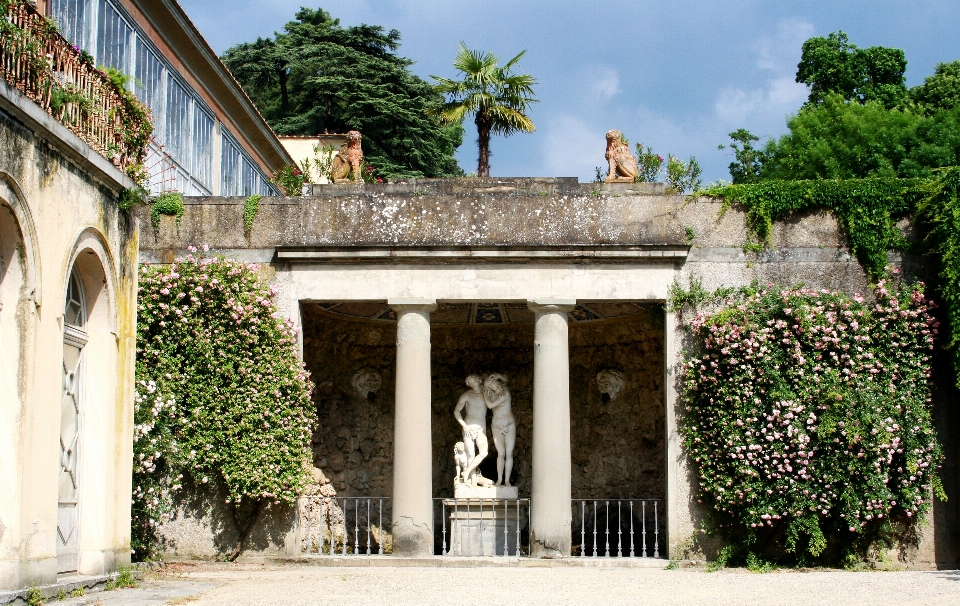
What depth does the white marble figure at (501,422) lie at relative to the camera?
19203mm

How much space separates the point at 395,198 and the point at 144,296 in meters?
3.81

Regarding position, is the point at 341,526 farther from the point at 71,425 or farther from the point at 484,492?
the point at 71,425

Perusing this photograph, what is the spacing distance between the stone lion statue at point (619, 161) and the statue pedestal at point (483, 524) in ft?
17.0

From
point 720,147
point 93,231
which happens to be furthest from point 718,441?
point 720,147

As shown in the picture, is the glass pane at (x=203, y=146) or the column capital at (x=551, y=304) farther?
the glass pane at (x=203, y=146)

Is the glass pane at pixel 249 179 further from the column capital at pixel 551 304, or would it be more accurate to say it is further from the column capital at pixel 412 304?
the column capital at pixel 551 304

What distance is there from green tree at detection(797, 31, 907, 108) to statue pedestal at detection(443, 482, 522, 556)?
21825mm

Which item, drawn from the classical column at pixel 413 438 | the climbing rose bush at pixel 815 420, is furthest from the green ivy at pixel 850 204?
the classical column at pixel 413 438

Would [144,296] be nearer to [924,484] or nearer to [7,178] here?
[7,178]

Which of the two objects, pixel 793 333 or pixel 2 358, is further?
pixel 793 333

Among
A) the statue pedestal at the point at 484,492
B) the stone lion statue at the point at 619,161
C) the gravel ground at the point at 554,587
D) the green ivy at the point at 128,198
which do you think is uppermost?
the stone lion statue at the point at 619,161

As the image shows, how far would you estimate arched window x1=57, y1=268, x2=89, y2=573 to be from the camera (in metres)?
11.9

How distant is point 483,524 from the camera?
715 inches

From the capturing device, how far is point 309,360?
1986 cm
